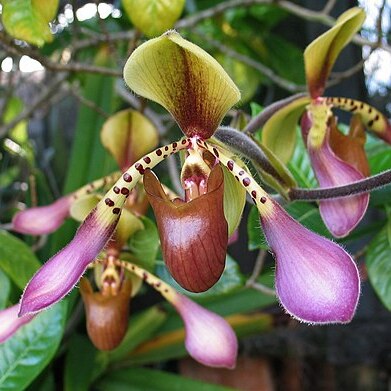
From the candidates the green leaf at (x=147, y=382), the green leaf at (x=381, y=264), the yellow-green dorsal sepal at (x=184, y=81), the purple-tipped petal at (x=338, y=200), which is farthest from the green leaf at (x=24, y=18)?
the green leaf at (x=147, y=382)

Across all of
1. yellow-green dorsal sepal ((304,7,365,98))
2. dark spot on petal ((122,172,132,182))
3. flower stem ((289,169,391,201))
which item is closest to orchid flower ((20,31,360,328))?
dark spot on petal ((122,172,132,182))

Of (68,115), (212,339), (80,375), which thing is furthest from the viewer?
(68,115)

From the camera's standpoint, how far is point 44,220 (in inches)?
30.5

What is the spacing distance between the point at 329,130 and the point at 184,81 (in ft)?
0.85

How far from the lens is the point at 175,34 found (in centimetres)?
40

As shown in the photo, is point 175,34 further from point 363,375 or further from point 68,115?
point 68,115

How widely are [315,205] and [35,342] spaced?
0.38 meters

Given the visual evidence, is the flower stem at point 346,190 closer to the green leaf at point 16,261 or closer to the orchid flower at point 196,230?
the orchid flower at point 196,230

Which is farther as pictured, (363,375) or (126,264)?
(363,375)

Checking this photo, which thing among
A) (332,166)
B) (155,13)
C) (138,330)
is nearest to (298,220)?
(332,166)

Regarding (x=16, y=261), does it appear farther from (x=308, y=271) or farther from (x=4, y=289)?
(x=308, y=271)

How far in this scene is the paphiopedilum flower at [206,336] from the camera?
0.62m

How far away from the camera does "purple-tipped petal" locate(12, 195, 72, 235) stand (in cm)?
77

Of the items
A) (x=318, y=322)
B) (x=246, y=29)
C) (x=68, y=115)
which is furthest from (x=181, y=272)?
(x=68, y=115)
